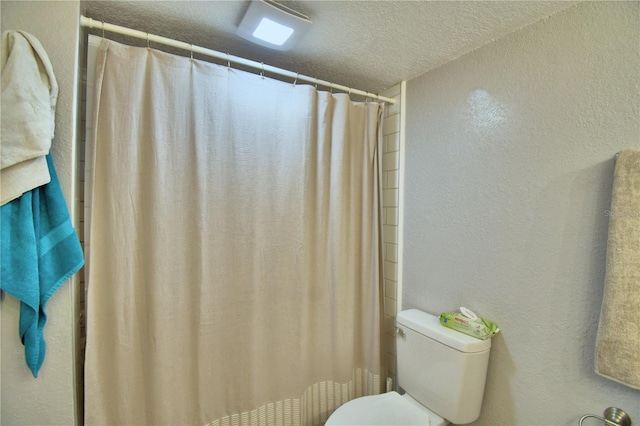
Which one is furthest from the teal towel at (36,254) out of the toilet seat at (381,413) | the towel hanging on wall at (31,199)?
the toilet seat at (381,413)

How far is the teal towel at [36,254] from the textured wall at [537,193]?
1.50 metres

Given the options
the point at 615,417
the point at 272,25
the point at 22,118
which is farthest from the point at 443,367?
the point at 22,118

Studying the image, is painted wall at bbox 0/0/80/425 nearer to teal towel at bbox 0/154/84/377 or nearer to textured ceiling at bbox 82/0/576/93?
teal towel at bbox 0/154/84/377

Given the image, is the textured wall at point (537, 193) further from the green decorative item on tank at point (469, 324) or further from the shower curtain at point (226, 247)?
the shower curtain at point (226, 247)

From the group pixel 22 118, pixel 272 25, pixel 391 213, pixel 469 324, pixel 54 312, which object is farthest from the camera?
pixel 391 213

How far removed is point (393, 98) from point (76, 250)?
1638 millimetres

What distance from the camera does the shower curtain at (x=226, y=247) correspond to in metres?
1.03

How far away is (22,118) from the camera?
2.44ft

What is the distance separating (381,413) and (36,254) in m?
1.43

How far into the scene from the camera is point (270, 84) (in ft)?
4.23

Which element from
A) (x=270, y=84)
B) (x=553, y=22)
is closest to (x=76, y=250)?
(x=270, y=84)

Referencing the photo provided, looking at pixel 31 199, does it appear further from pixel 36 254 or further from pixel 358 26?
pixel 358 26

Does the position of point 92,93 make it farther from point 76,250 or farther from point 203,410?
point 203,410

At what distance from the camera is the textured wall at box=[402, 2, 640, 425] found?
0.92m
